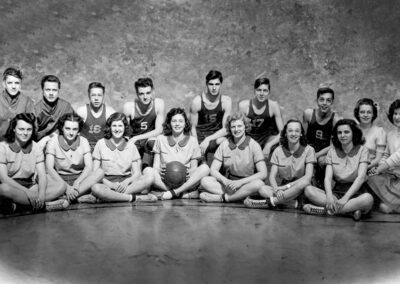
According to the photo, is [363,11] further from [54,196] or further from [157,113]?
[54,196]

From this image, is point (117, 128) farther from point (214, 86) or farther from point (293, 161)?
point (293, 161)

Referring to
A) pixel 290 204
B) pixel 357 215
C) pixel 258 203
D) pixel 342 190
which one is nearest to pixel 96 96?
pixel 258 203

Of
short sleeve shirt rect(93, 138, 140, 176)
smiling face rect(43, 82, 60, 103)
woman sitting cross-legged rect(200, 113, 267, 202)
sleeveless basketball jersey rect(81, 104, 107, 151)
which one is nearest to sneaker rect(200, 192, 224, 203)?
woman sitting cross-legged rect(200, 113, 267, 202)

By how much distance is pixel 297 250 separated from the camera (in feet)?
10.1

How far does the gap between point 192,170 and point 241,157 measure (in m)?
0.40

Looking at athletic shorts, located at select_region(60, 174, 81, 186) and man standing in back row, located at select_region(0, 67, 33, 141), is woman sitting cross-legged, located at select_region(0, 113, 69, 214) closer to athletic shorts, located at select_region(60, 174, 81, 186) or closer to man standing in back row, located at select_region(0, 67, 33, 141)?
athletic shorts, located at select_region(60, 174, 81, 186)

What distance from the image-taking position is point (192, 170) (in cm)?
440

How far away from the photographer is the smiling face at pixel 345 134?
12.9ft

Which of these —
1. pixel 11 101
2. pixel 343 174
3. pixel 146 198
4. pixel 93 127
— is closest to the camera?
pixel 343 174

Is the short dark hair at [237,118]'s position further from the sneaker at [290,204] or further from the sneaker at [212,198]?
the sneaker at [290,204]

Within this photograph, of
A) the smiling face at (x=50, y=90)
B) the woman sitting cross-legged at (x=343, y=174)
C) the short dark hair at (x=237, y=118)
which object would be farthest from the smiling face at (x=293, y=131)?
the smiling face at (x=50, y=90)

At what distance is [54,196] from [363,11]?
4.15m

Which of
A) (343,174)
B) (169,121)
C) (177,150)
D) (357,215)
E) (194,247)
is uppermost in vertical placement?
(169,121)

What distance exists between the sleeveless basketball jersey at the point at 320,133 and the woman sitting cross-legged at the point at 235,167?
2.19ft
